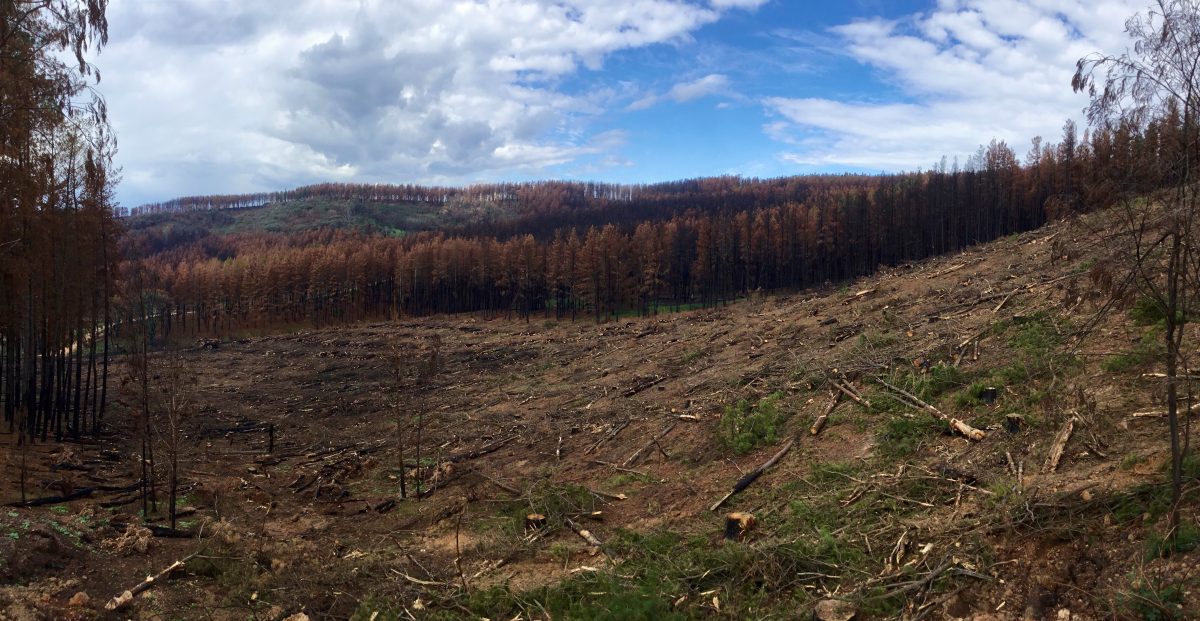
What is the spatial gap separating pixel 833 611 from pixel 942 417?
5.89 meters

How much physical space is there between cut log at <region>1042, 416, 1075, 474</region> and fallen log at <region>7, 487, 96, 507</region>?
1914 centimetres

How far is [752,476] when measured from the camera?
12.0 metres

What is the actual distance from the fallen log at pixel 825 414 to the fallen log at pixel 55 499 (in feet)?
55.3

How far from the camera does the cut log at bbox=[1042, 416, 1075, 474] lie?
28.4 feet

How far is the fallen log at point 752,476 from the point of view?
1129 centimetres

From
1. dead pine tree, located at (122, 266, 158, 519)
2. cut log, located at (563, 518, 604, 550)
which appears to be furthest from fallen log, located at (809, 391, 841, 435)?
dead pine tree, located at (122, 266, 158, 519)

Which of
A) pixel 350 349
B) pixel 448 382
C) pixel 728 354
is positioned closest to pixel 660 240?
pixel 350 349

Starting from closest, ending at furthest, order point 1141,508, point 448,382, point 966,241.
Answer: point 1141,508 → point 448,382 → point 966,241

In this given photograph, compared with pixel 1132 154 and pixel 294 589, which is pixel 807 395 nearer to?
pixel 1132 154

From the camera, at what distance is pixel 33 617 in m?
7.66

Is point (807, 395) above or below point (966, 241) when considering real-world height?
below

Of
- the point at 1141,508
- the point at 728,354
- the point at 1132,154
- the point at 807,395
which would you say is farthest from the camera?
the point at 728,354

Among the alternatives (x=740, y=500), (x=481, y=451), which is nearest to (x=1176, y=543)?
(x=740, y=500)

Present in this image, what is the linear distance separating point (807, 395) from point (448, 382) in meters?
25.0
